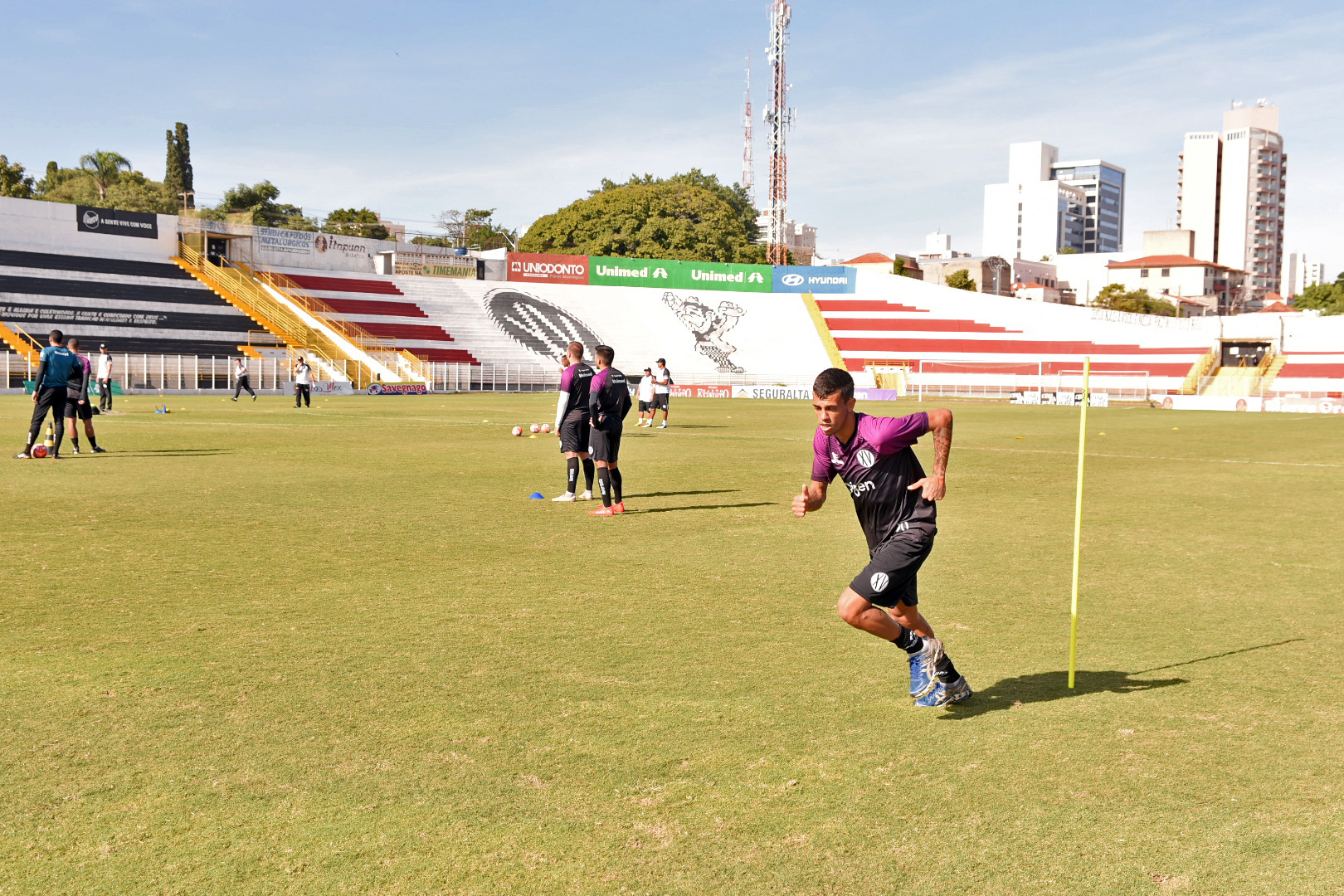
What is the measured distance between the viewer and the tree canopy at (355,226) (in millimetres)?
95312

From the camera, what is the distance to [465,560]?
9773mm

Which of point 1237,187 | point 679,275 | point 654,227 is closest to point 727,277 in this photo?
point 679,275

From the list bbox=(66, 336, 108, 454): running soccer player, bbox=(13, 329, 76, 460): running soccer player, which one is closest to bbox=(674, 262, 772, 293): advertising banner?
bbox=(66, 336, 108, 454): running soccer player

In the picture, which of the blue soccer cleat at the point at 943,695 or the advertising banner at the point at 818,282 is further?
the advertising banner at the point at 818,282

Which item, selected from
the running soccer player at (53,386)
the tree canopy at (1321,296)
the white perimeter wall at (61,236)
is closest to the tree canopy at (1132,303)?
the tree canopy at (1321,296)

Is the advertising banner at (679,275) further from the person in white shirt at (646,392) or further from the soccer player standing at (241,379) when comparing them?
the person in white shirt at (646,392)

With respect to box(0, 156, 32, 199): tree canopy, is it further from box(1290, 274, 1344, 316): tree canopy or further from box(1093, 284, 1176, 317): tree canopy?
box(1290, 274, 1344, 316): tree canopy

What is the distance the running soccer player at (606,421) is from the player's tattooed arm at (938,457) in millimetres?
7681

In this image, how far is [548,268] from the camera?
237ft

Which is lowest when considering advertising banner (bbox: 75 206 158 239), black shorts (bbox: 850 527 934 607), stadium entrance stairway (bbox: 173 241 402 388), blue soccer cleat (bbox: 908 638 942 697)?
blue soccer cleat (bbox: 908 638 942 697)

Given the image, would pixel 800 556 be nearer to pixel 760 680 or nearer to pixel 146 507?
pixel 760 680

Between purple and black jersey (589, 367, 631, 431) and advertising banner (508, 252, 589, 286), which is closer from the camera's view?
purple and black jersey (589, 367, 631, 431)

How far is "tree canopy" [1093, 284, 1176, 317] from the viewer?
10319 centimetres

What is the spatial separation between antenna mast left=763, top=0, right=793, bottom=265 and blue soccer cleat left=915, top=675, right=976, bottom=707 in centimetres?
8446
